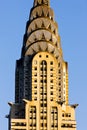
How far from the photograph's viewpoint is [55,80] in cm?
15988

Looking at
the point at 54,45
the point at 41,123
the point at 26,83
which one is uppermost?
the point at 54,45

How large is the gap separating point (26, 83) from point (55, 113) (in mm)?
11469

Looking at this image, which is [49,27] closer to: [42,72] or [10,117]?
[42,72]

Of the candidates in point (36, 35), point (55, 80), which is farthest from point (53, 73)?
point (36, 35)

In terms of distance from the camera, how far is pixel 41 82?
159m

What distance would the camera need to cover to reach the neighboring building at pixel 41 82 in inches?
6166

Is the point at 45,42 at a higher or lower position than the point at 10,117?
higher

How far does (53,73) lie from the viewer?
16025 cm

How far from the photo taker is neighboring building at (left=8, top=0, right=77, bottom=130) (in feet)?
514

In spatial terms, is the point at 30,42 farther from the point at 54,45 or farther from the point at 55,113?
the point at 55,113

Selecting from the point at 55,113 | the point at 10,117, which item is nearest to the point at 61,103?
the point at 55,113

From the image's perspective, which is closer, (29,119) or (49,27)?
(29,119)

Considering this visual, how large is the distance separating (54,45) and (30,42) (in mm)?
6629

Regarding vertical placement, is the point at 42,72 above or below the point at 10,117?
above
